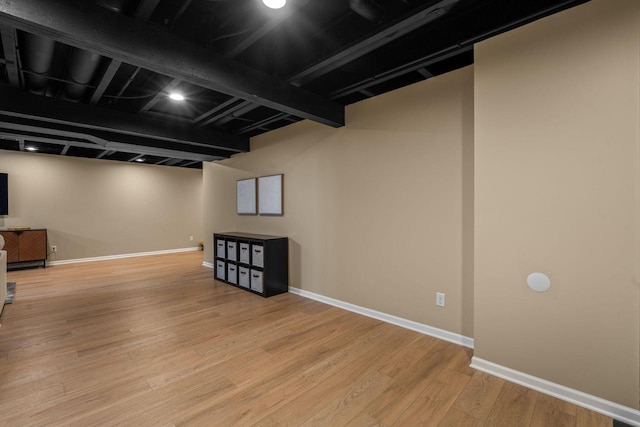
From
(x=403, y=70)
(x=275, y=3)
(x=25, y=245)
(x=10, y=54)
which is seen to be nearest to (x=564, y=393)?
(x=403, y=70)

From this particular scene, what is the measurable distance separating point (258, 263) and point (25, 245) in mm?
5010

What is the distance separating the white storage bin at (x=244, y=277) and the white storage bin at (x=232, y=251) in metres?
0.22

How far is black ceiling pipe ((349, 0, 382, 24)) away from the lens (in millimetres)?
1830

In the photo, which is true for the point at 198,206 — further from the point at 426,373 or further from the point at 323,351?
the point at 426,373

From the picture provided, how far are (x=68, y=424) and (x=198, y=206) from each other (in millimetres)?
7394

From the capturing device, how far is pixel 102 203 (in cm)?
690

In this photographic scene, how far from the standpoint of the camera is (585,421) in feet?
5.50

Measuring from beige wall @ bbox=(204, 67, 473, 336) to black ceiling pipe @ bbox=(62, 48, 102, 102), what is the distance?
228 cm

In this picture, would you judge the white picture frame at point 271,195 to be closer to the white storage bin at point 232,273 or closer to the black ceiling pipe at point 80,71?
the white storage bin at point 232,273

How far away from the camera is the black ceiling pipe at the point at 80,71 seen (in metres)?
2.43

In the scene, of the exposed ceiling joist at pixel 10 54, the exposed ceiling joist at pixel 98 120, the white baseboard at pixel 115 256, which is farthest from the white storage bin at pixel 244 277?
the white baseboard at pixel 115 256

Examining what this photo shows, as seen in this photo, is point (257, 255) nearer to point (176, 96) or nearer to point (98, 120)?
point (176, 96)

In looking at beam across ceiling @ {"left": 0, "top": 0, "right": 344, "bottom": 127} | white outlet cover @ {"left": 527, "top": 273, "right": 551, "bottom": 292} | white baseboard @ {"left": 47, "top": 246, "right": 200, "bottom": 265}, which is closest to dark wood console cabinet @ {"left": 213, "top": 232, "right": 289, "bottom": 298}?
beam across ceiling @ {"left": 0, "top": 0, "right": 344, "bottom": 127}

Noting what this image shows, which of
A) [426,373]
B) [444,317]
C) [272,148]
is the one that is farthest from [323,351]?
[272,148]
